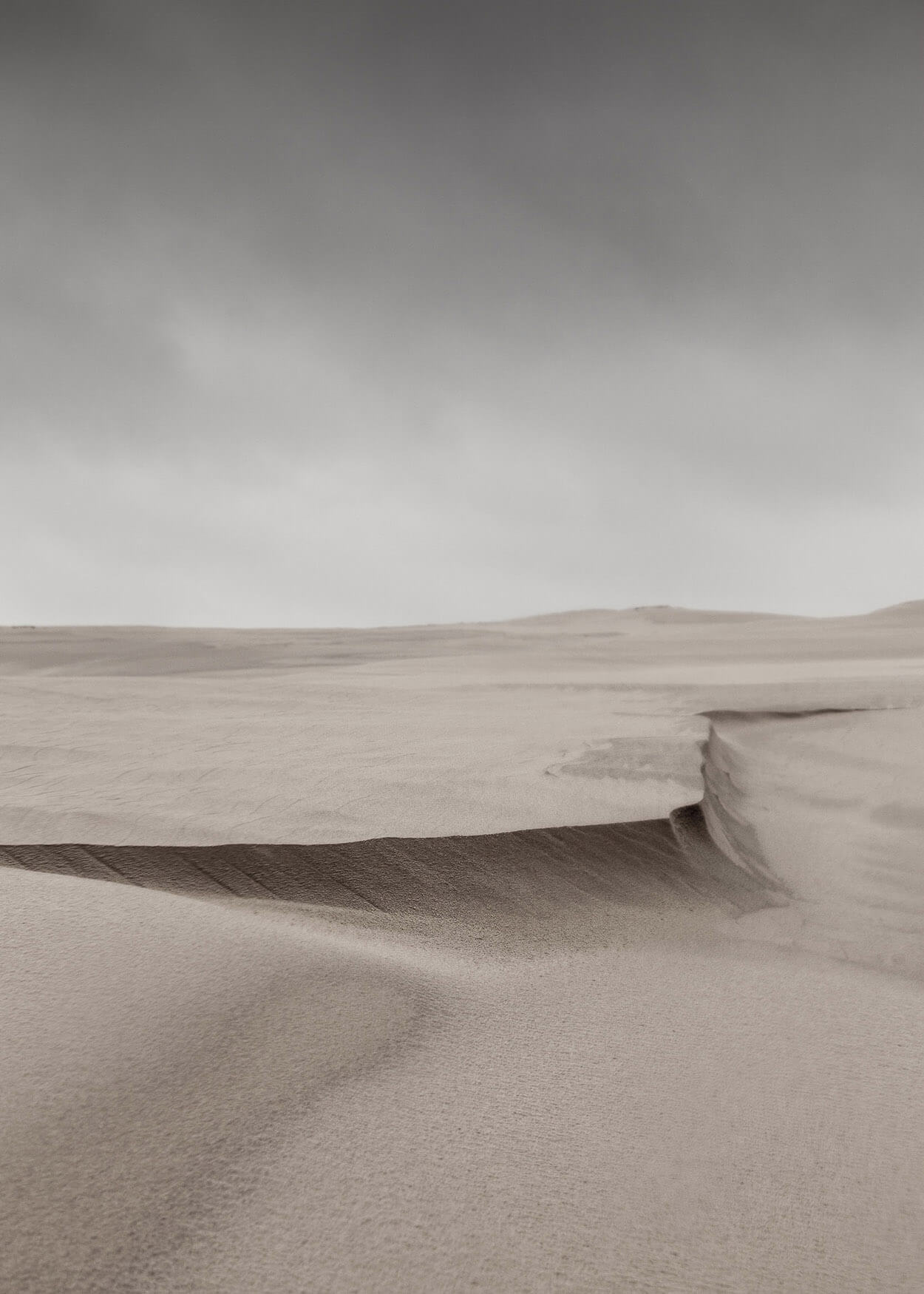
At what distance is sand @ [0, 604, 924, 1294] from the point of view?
134cm

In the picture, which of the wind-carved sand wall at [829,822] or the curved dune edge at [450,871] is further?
the wind-carved sand wall at [829,822]

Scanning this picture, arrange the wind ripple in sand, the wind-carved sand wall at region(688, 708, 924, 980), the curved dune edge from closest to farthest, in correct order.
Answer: the wind ripple in sand → the curved dune edge → the wind-carved sand wall at region(688, 708, 924, 980)

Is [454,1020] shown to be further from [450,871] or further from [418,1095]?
[450,871]

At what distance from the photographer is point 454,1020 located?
200cm

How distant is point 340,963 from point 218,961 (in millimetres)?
279

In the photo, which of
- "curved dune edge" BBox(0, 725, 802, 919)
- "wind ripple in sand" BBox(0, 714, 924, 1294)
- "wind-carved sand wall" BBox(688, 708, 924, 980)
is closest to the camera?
"wind ripple in sand" BBox(0, 714, 924, 1294)

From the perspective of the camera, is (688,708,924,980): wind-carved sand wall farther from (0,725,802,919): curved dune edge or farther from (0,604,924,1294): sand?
(0,725,802,919): curved dune edge

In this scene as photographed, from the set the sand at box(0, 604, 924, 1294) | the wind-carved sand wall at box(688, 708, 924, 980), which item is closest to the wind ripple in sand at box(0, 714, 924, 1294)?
the sand at box(0, 604, 924, 1294)

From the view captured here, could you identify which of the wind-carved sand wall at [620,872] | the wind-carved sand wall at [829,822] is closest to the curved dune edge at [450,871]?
the wind-carved sand wall at [620,872]

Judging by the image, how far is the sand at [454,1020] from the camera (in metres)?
1.34

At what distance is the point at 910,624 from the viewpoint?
19.1 meters

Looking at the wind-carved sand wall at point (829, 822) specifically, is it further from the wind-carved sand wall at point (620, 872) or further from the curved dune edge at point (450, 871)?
the curved dune edge at point (450, 871)

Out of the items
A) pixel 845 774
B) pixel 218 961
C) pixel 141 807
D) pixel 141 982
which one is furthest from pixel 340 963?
pixel 845 774

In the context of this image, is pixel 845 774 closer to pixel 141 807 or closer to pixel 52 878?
pixel 141 807
